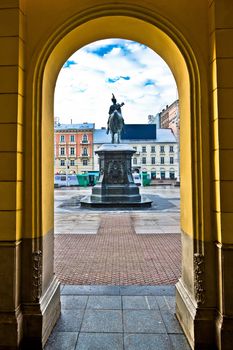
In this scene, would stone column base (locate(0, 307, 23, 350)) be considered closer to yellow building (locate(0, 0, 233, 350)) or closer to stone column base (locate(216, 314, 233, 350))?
yellow building (locate(0, 0, 233, 350))

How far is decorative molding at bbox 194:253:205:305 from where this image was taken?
3291mm

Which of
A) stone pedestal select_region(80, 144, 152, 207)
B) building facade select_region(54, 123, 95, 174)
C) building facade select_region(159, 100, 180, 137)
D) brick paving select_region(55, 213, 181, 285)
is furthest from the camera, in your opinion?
building facade select_region(159, 100, 180, 137)

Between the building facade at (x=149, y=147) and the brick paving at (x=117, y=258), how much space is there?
59.2m

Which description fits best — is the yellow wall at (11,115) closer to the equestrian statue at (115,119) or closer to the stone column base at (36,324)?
the stone column base at (36,324)

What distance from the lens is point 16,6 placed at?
3.37 meters

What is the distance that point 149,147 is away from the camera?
6906 centimetres

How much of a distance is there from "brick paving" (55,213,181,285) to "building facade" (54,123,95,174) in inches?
2347

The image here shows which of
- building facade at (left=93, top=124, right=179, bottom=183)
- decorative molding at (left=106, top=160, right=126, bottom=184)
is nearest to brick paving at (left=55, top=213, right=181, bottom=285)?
decorative molding at (left=106, top=160, right=126, bottom=184)

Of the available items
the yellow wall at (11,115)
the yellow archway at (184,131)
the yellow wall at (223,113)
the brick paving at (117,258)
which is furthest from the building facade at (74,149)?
the yellow wall at (223,113)

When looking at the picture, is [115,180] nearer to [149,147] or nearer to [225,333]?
[225,333]

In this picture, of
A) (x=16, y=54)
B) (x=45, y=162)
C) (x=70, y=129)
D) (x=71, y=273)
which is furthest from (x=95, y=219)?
(x=70, y=129)

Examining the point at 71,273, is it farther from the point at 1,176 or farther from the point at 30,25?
the point at 30,25

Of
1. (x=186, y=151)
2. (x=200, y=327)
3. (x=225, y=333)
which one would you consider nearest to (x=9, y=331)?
(x=200, y=327)

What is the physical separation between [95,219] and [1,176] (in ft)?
33.6
